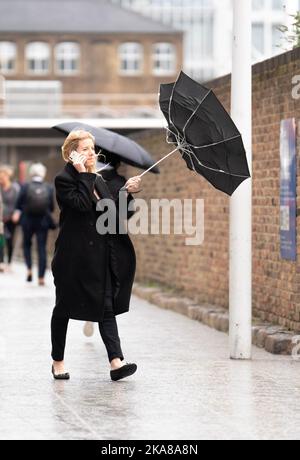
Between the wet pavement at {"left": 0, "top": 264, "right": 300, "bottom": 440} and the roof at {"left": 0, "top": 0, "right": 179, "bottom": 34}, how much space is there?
86929 millimetres

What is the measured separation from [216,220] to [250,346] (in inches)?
168

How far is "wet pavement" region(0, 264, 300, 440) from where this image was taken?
25.4 ft

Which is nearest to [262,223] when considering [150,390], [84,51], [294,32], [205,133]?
[294,32]

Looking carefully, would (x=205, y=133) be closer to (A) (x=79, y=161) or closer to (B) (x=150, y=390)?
(A) (x=79, y=161)

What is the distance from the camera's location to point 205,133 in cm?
1045

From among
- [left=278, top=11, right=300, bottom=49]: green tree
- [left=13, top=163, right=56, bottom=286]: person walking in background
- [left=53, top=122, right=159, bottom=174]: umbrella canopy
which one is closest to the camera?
[left=53, top=122, right=159, bottom=174]: umbrella canopy

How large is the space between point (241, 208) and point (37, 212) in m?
10.4

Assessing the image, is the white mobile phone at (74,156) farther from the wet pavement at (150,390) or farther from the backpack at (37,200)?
the backpack at (37,200)

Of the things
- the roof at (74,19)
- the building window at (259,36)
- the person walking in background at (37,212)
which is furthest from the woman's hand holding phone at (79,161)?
the building window at (259,36)

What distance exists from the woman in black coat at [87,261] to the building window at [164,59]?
92.6 metres

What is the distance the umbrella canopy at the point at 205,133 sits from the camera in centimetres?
1034

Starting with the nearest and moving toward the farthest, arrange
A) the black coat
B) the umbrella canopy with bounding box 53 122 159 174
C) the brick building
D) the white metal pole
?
the black coat < the white metal pole < the umbrella canopy with bounding box 53 122 159 174 < the brick building

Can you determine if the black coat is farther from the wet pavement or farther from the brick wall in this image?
the brick wall

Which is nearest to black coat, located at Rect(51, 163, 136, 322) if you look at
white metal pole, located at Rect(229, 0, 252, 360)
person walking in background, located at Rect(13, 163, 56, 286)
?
white metal pole, located at Rect(229, 0, 252, 360)
